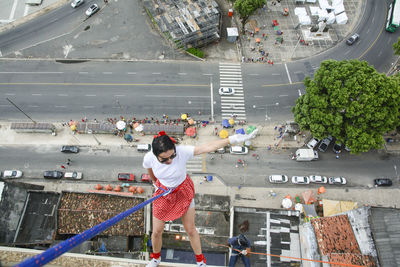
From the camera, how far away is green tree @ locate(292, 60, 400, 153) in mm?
37219

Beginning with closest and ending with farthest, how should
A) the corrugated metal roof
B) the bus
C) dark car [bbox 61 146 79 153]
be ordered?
the corrugated metal roof, dark car [bbox 61 146 79 153], the bus

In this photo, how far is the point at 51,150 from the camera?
46.4 meters

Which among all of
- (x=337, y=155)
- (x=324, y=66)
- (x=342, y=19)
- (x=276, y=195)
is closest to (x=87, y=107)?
(x=276, y=195)

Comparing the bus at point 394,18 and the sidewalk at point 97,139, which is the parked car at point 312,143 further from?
the bus at point 394,18

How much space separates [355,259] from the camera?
25609 millimetres

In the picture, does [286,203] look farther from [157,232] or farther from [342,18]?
[342,18]

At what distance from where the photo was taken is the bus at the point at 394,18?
58.6 meters

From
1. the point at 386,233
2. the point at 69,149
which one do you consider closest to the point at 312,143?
the point at 386,233

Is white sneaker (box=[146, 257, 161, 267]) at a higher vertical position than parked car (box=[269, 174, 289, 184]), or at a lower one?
lower

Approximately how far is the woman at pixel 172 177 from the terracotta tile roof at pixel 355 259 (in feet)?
59.8

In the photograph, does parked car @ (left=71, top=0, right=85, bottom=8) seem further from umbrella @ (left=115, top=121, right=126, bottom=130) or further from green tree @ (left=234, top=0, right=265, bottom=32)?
green tree @ (left=234, top=0, right=265, bottom=32)

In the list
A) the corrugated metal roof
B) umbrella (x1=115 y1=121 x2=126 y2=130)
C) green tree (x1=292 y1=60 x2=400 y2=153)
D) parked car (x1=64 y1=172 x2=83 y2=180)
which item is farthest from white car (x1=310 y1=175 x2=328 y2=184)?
parked car (x1=64 y1=172 x2=83 y2=180)

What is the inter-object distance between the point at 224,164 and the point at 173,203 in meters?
33.6

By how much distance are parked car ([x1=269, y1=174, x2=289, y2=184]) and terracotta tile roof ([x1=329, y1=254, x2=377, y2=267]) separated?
18123 millimetres
